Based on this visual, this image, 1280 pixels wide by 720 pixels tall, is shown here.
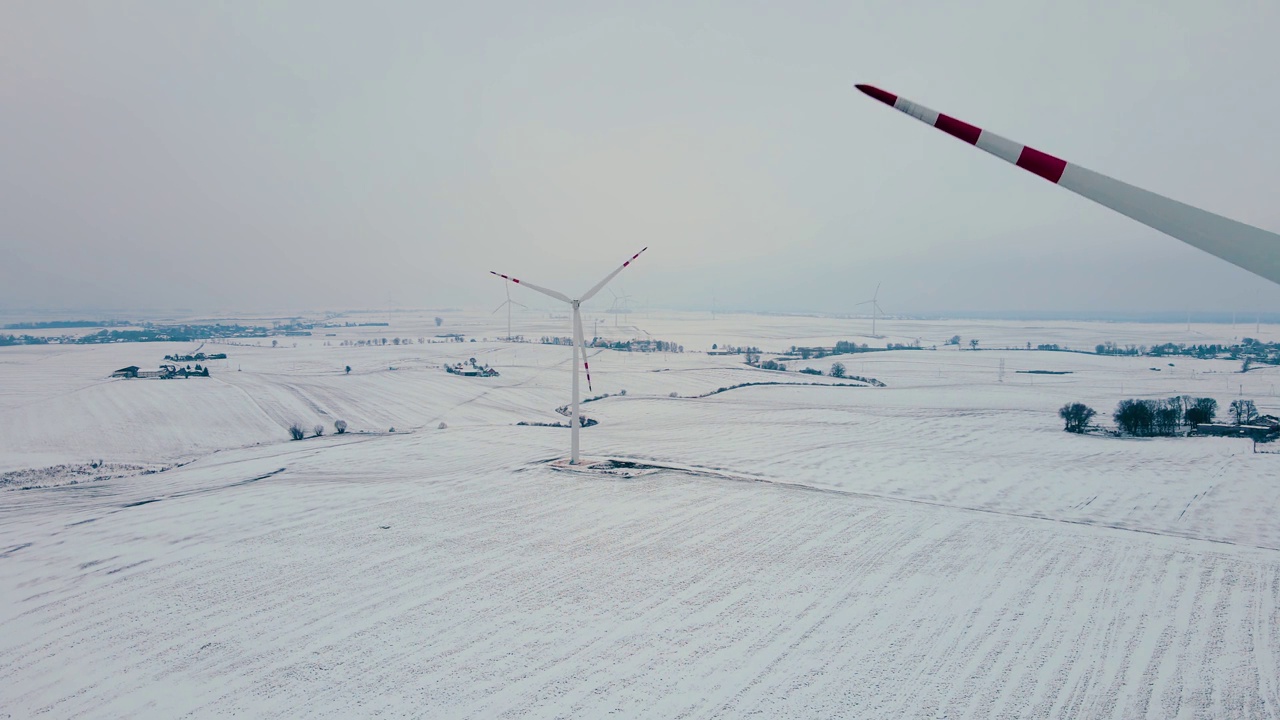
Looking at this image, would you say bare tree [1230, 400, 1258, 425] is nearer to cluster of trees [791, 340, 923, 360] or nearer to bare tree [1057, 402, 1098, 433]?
bare tree [1057, 402, 1098, 433]


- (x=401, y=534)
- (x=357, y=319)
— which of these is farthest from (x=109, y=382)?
(x=357, y=319)

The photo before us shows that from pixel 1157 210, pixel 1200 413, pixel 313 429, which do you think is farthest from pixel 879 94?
pixel 1200 413

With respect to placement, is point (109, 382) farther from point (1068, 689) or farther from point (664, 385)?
point (1068, 689)

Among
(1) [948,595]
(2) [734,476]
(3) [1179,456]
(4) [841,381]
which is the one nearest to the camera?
(1) [948,595]

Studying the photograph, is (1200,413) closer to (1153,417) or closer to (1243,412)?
(1153,417)

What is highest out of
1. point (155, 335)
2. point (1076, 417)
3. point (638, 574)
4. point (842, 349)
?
point (842, 349)

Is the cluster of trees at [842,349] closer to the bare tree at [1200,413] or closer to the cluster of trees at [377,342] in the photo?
the bare tree at [1200,413]
